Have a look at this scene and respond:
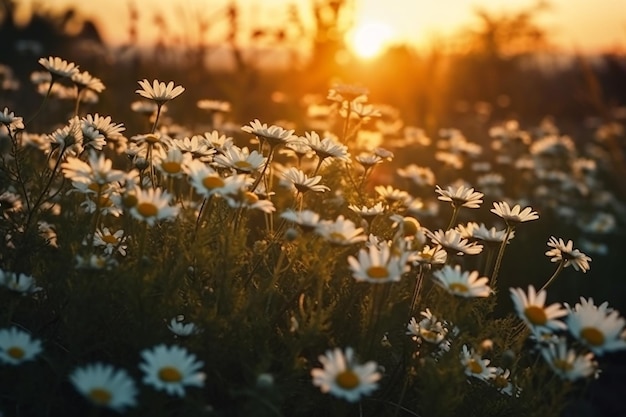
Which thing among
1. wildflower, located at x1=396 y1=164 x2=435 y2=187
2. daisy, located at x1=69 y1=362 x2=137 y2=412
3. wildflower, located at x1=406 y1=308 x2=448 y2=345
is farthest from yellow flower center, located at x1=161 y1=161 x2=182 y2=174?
wildflower, located at x1=396 y1=164 x2=435 y2=187

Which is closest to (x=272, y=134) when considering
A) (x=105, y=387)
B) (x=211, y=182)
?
(x=211, y=182)

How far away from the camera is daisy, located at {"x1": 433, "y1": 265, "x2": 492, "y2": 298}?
6.50 feet

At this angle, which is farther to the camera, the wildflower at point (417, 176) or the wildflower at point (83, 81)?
the wildflower at point (417, 176)

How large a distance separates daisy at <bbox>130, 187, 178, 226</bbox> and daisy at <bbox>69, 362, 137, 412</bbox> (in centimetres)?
42

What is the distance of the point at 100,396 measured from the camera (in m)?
1.55

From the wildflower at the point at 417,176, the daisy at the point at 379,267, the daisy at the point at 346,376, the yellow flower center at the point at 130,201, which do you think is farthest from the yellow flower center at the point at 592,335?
the wildflower at the point at 417,176

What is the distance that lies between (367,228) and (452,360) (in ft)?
2.40

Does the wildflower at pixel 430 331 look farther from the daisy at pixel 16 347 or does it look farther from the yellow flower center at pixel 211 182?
the daisy at pixel 16 347

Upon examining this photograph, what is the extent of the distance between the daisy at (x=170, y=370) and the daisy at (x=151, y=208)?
13.6 inches

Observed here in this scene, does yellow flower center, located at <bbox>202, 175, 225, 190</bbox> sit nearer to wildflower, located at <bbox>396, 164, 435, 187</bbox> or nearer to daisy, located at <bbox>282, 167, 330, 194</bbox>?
daisy, located at <bbox>282, 167, 330, 194</bbox>

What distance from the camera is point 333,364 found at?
1.65 meters

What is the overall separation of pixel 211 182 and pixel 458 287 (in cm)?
70

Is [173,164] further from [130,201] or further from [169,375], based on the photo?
[169,375]

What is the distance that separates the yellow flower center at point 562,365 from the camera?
5.92 feet
